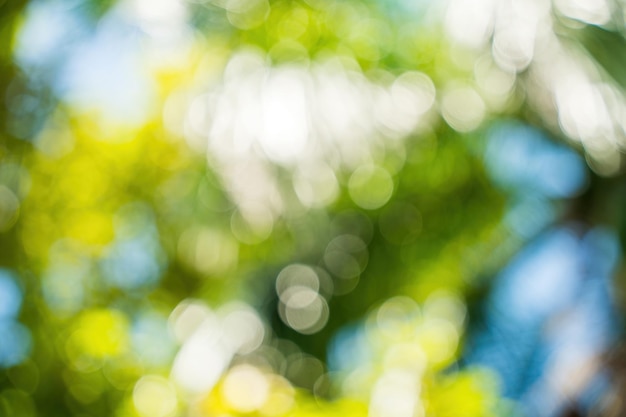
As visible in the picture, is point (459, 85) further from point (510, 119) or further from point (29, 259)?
point (29, 259)

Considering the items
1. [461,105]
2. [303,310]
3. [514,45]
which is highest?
[514,45]

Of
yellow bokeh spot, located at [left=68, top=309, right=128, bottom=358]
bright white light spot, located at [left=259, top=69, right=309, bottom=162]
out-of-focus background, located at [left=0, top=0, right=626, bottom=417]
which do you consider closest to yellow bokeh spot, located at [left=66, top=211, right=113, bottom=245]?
out-of-focus background, located at [left=0, top=0, right=626, bottom=417]

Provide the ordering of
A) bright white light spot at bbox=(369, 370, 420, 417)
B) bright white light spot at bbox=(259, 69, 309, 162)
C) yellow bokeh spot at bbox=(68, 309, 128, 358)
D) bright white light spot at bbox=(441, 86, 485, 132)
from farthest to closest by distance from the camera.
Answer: bright white light spot at bbox=(441, 86, 485, 132), bright white light spot at bbox=(259, 69, 309, 162), yellow bokeh spot at bbox=(68, 309, 128, 358), bright white light spot at bbox=(369, 370, 420, 417)

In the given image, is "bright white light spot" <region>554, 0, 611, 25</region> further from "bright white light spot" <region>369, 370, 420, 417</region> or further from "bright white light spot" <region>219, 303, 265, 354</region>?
"bright white light spot" <region>219, 303, 265, 354</region>

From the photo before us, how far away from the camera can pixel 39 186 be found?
0.99 m

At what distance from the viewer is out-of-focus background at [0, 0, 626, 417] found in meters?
0.88

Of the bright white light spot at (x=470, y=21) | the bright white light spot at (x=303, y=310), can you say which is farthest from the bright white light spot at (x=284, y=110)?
the bright white light spot at (x=303, y=310)

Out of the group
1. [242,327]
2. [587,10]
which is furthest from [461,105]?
[242,327]

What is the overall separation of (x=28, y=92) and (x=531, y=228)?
0.88 meters

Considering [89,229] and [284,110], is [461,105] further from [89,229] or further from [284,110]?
[89,229]

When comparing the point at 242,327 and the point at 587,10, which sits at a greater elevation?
the point at 587,10

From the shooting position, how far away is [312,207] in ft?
3.76

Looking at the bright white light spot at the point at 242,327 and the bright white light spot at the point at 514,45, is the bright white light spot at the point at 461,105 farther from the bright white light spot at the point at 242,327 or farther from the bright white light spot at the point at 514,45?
the bright white light spot at the point at 242,327

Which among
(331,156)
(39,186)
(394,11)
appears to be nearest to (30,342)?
(39,186)
